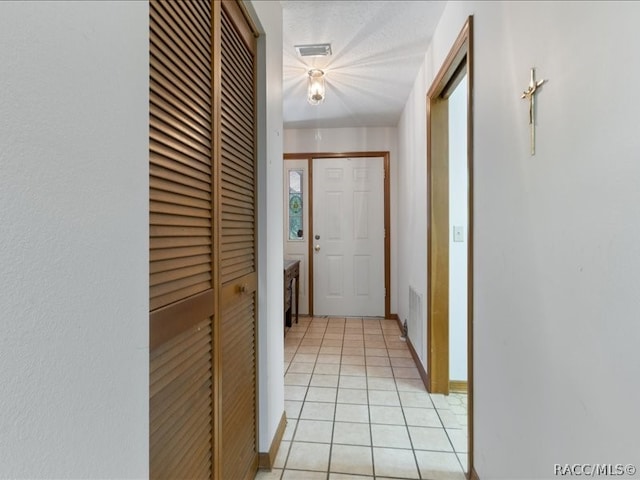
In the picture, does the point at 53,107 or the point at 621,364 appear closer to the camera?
the point at 53,107

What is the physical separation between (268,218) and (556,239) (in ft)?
3.75

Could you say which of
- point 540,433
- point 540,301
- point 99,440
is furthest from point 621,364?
point 99,440

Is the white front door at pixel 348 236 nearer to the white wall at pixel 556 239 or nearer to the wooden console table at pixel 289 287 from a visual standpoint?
the wooden console table at pixel 289 287

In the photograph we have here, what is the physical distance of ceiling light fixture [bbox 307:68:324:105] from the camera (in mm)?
2664

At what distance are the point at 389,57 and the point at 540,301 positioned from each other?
2.16 metres

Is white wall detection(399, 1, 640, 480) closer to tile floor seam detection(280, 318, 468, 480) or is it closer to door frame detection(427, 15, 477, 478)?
tile floor seam detection(280, 318, 468, 480)

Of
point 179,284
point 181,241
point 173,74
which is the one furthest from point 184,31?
point 179,284

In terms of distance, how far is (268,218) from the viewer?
161cm

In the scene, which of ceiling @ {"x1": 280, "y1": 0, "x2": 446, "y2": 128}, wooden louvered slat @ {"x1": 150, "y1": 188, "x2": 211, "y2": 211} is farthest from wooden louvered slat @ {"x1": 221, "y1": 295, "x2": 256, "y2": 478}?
ceiling @ {"x1": 280, "y1": 0, "x2": 446, "y2": 128}

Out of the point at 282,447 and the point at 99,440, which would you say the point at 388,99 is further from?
the point at 99,440

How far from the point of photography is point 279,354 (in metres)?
1.81

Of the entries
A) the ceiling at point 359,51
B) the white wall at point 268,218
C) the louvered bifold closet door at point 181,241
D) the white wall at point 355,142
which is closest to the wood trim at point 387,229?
the white wall at point 355,142

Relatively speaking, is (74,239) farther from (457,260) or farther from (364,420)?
(457,260)

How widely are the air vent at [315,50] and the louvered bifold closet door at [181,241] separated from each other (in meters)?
1.43
